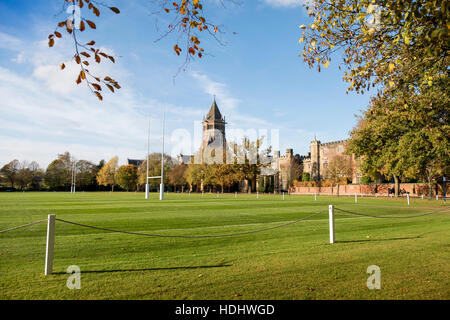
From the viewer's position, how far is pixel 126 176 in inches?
3201

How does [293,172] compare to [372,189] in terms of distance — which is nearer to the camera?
[372,189]

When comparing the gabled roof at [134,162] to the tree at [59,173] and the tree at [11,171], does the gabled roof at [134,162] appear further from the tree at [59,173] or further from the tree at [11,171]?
the tree at [11,171]

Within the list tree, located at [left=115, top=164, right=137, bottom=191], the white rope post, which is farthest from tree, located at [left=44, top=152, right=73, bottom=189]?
the white rope post

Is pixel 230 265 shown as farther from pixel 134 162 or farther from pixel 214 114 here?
pixel 134 162

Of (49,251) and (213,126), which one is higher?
(213,126)

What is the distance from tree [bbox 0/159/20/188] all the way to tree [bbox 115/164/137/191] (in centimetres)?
2809

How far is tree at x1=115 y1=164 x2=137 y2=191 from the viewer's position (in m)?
80.9

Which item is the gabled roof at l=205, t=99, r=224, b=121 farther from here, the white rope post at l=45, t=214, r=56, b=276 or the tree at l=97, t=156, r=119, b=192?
the white rope post at l=45, t=214, r=56, b=276

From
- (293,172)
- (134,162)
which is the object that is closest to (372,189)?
(293,172)

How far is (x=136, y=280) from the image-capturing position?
18.0 ft

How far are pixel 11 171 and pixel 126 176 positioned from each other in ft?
108
